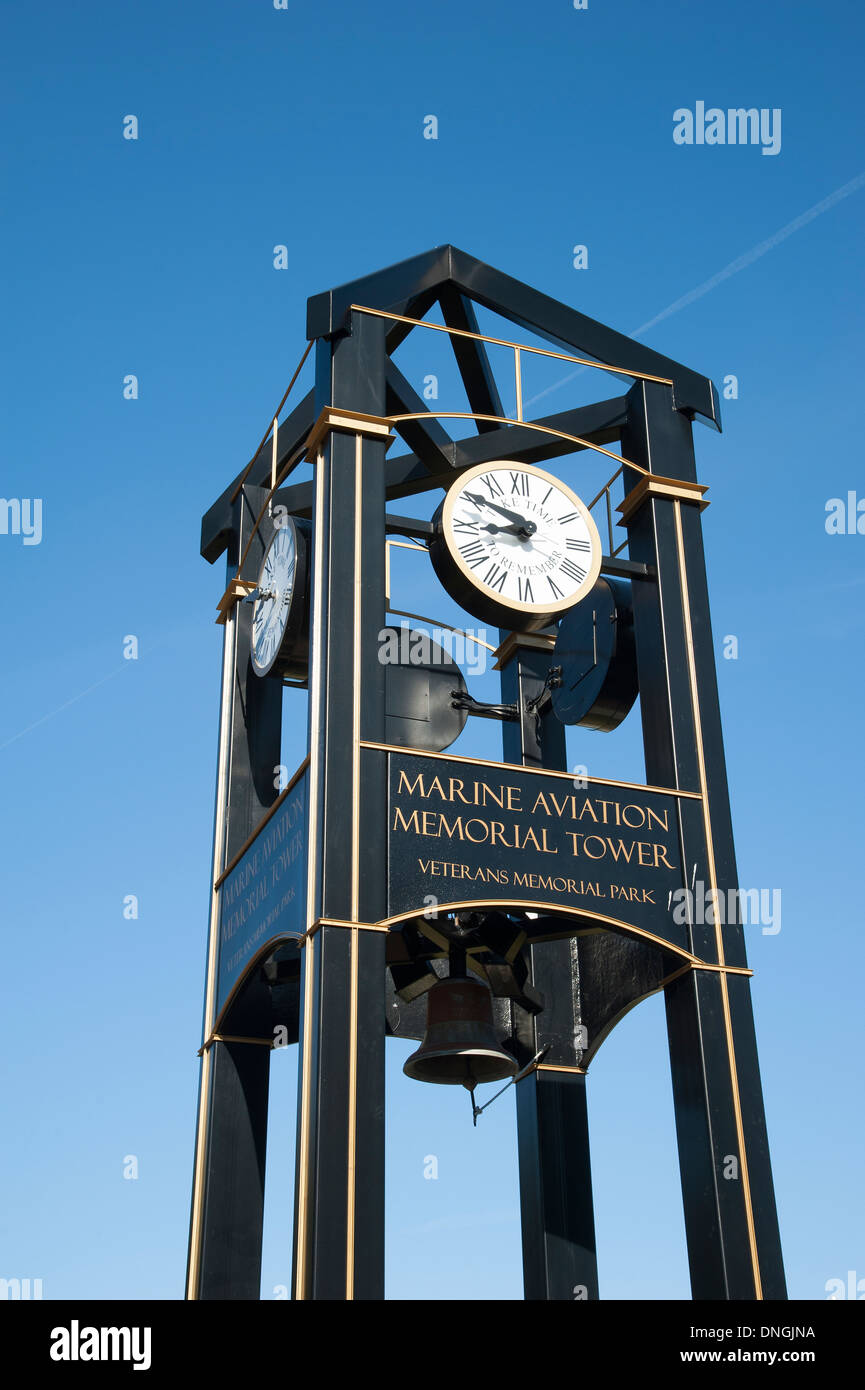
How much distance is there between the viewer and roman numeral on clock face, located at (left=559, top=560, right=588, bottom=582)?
13.3 meters

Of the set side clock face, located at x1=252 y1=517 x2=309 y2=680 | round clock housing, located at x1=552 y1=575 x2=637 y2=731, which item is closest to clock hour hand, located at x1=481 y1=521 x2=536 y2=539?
round clock housing, located at x1=552 y1=575 x2=637 y2=731

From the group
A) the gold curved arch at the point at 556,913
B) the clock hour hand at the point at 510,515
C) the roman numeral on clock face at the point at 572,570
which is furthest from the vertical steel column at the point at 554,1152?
the gold curved arch at the point at 556,913

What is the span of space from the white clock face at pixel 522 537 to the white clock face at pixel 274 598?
1.54m

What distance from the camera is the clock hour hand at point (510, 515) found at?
1330 cm

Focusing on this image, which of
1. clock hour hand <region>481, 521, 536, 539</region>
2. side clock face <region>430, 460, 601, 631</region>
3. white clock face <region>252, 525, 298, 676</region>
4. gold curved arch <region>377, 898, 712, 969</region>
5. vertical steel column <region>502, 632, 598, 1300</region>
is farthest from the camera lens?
white clock face <region>252, 525, 298, 676</region>

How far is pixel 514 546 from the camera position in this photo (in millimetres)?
13289

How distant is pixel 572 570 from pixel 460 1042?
3956 mm

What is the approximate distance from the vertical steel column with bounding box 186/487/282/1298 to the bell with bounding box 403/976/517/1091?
1.44 m

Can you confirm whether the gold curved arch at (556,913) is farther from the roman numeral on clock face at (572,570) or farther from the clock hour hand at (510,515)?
the clock hour hand at (510,515)

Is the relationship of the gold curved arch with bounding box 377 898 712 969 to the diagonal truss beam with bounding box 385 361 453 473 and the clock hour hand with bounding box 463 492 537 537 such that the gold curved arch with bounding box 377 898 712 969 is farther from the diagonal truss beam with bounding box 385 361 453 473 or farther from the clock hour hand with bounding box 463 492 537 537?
the diagonal truss beam with bounding box 385 361 453 473

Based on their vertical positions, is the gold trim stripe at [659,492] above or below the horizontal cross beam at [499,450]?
below

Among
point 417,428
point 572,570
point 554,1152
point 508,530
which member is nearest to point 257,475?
point 417,428

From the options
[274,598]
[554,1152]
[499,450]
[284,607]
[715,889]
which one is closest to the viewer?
[715,889]

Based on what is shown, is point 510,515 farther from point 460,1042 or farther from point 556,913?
point 460,1042
